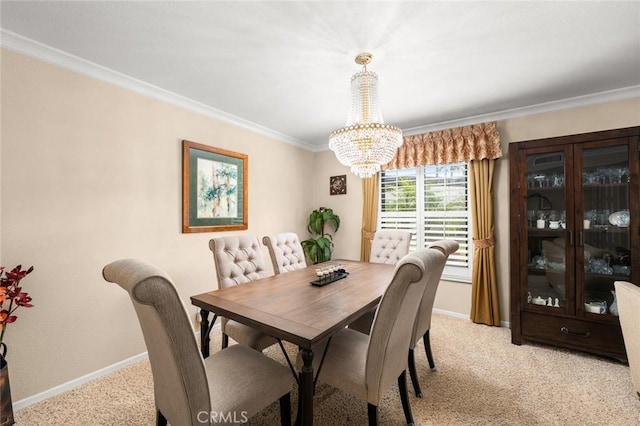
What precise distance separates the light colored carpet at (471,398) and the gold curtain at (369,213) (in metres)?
1.69

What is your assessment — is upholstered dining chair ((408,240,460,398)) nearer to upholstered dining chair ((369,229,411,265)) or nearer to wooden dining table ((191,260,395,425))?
wooden dining table ((191,260,395,425))

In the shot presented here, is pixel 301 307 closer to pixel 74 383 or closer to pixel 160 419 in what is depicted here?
pixel 160 419

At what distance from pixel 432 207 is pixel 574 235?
1.42m

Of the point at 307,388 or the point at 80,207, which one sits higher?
the point at 80,207

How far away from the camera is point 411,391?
2.03 m

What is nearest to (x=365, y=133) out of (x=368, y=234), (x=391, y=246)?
(x=391, y=246)

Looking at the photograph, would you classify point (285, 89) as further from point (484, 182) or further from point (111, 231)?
point (484, 182)

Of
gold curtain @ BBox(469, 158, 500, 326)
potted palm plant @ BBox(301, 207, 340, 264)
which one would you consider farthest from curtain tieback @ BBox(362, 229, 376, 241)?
gold curtain @ BBox(469, 158, 500, 326)

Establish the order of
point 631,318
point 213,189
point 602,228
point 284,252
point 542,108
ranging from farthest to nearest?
point 213,189 < point 542,108 < point 284,252 < point 602,228 < point 631,318

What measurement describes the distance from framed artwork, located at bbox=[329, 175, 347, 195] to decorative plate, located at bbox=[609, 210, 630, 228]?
2889 mm

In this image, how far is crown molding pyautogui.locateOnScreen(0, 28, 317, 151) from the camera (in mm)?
1835

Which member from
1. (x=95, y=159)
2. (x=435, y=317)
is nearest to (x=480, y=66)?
(x=435, y=317)

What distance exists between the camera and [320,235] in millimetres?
4422

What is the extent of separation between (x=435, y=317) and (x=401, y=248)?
1.08 meters
